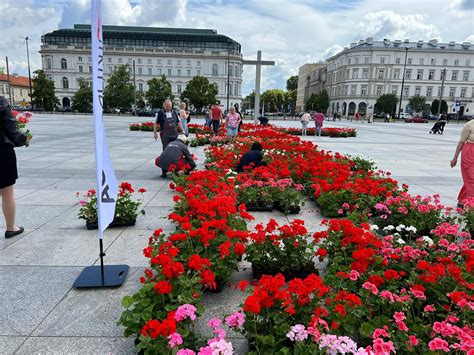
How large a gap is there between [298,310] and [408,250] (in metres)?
1.44

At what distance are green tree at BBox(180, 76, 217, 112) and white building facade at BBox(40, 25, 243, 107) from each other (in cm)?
2503

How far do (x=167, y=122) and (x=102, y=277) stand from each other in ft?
20.0

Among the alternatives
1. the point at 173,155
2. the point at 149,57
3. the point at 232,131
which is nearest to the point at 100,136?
the point at 173,155

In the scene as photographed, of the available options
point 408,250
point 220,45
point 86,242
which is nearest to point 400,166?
point 408,250

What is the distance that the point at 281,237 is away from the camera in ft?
11.9

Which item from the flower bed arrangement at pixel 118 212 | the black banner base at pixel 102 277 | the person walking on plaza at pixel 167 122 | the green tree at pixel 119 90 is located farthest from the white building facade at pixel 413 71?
the black banner base at pixel 102 277

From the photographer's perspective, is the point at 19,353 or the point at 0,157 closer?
the point at 19,353

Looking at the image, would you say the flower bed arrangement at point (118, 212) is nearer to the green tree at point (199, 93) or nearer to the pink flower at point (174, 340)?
the pink flower at point (174, 340)

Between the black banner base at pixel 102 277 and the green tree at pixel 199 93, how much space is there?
8026cm

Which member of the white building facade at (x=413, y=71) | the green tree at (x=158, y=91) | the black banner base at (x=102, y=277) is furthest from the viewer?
the white building facade at (x=413, y=71)

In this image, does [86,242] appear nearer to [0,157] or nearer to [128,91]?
[0,157]

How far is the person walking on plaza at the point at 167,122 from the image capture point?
9.10 m

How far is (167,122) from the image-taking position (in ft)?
29.9

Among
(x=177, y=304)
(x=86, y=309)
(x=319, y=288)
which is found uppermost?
(x=319, y=288)
